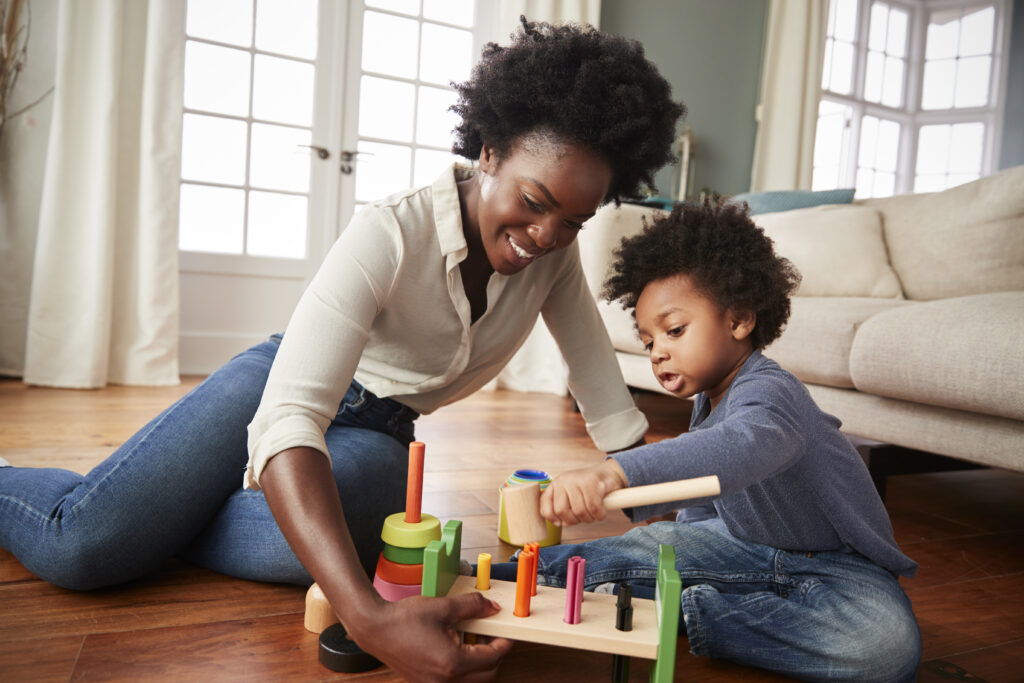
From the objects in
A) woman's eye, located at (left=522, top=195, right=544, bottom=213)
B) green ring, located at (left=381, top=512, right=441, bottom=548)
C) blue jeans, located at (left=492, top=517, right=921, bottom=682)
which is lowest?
blue jeans, located at (left=492, top=517, right=921, bottom=682)

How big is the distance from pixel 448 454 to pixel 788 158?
2.87m

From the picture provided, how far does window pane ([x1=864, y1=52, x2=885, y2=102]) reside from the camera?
491 cm

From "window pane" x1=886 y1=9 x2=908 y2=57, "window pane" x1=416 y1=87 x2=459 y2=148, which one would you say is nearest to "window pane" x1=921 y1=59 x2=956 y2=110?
"window pane" x1=886 y1=9 x2=908 y2=57

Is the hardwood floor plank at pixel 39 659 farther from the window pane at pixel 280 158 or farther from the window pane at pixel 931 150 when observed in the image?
the window pane at pixel 931 150

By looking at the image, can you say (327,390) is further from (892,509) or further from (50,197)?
(50,197)

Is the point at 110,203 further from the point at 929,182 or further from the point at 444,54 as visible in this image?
the point at 929,182

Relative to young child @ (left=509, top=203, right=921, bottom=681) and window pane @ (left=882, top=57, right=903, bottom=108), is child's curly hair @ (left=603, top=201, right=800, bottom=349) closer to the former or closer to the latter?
young child @ (left=509, top=203, right=921, bottom=681)

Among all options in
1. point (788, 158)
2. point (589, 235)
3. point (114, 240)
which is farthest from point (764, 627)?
point (788, 158)

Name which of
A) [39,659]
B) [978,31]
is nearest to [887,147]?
[978,31]

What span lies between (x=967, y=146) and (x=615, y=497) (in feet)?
18.3

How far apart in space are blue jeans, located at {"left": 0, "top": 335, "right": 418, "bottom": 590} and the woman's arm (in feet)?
0.94

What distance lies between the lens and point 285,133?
10.2 feet

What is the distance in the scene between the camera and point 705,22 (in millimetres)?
3807

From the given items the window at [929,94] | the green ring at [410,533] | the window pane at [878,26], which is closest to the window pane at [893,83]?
the window at [929,94]
